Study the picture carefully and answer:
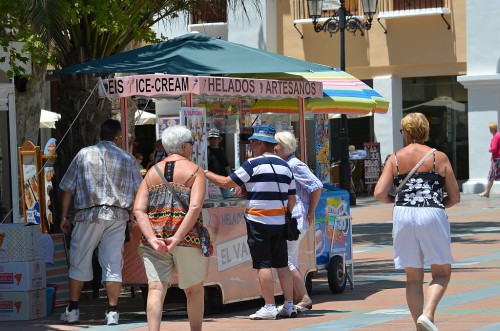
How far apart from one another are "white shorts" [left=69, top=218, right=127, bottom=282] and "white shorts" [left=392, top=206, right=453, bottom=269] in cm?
318

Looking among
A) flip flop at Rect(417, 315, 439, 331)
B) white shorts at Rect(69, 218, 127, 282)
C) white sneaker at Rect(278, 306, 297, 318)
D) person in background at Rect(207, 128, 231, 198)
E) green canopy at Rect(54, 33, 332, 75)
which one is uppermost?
green canopy at Rect(54, 33, 332, 75)

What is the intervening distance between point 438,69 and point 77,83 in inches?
800

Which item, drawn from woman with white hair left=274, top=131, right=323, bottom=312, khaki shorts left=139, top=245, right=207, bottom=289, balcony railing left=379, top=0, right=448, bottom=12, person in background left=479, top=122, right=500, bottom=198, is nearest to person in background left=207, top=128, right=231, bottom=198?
woman with white hair left=274, top=131, right=323, bottom=312

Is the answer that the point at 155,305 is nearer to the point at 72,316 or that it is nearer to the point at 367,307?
the point at 72,316

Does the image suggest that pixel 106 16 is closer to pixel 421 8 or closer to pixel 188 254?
pixel 188 254

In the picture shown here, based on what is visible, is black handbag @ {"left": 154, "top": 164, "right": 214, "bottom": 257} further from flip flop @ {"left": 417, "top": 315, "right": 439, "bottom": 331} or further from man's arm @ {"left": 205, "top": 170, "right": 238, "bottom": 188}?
flip flop @ {"left": 417, "top": 315, "right": 439, "bottom": 331}

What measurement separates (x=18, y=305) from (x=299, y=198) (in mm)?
2861

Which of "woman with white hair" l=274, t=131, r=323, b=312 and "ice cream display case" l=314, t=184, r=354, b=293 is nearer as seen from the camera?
"woman with white hair" l=274, t=131, r=323, b=312

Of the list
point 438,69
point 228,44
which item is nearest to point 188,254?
point 228,44

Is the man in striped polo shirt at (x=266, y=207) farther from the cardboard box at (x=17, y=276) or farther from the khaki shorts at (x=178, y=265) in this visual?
the cardboard box at (x=17, y=276)

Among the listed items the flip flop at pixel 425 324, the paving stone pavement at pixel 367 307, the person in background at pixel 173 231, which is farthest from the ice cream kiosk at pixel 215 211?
the flip flop at pixel 425 324

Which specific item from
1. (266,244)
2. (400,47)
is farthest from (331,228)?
(400,47)

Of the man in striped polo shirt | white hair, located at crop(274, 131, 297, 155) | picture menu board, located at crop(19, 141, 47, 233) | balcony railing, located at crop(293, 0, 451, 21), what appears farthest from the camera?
balcony railing, located at crop(293, 0, 451, 21)

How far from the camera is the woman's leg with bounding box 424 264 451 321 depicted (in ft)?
30.1
